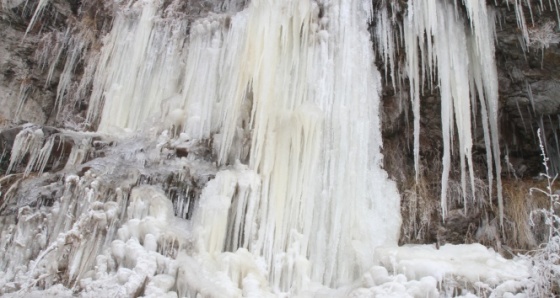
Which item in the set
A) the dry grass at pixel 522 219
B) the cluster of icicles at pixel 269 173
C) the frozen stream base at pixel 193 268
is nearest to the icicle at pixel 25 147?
the cluster of icicles at pixel 269 173

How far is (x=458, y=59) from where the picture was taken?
6500 millimetres

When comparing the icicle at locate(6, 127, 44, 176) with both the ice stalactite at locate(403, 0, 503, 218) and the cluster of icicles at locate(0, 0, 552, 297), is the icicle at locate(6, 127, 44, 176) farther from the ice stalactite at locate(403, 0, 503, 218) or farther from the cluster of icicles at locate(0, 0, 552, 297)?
the ice stalactite at locate(403, 0, 503, 218)

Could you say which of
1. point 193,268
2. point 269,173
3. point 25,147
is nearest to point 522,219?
point 269,173

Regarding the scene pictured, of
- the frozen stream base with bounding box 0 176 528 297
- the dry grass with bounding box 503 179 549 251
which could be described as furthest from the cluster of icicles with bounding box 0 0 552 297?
the dry grass with bounding box 503 179 549 251

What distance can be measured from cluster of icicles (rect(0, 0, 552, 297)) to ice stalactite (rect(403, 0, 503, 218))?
18mm

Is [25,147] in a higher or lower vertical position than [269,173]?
higher

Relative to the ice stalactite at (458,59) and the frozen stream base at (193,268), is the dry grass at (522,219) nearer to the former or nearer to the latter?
the ice stalactite at (458,59)

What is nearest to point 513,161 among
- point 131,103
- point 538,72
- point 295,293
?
point 538,72

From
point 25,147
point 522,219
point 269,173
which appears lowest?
point 522,219

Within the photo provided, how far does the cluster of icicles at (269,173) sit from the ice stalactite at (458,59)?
0.02 metres

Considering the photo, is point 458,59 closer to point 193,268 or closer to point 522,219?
point 522,219

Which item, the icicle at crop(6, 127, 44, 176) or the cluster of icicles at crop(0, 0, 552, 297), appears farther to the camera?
the icicle at crop(6, 127, 44, 176)

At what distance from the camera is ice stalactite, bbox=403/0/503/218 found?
6281 mm

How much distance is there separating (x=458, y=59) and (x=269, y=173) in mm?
2616
